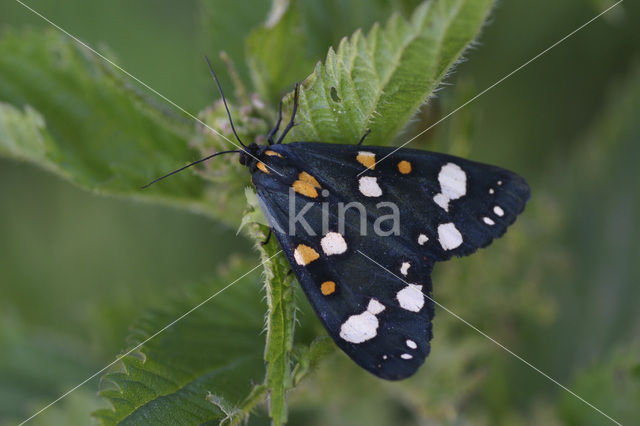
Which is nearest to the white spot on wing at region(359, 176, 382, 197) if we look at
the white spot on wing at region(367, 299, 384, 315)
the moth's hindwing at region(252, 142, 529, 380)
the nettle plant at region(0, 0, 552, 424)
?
the moth's hindwing at region(252, 142, 529, 380)

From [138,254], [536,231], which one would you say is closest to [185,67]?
[138,254]

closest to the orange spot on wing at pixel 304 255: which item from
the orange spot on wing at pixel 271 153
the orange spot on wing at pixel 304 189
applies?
the orange spot on wing at pixel 304 189

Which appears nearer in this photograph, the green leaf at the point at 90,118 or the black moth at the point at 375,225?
the black moth at the point at 375,225

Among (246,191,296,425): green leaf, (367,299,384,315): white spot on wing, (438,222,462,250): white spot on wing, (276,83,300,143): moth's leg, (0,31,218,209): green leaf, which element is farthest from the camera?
(0,31,218,209): green leaf

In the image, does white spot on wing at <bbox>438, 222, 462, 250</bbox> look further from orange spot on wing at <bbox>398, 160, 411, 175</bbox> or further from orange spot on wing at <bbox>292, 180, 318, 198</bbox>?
orange spot on wing at <bbox>292, 180, 318, 198</bbox>

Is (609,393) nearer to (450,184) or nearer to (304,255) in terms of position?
(450,184)

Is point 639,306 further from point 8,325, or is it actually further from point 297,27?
point 8,325

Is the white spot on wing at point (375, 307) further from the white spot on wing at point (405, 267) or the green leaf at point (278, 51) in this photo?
the green leaf at point (278, 51)
